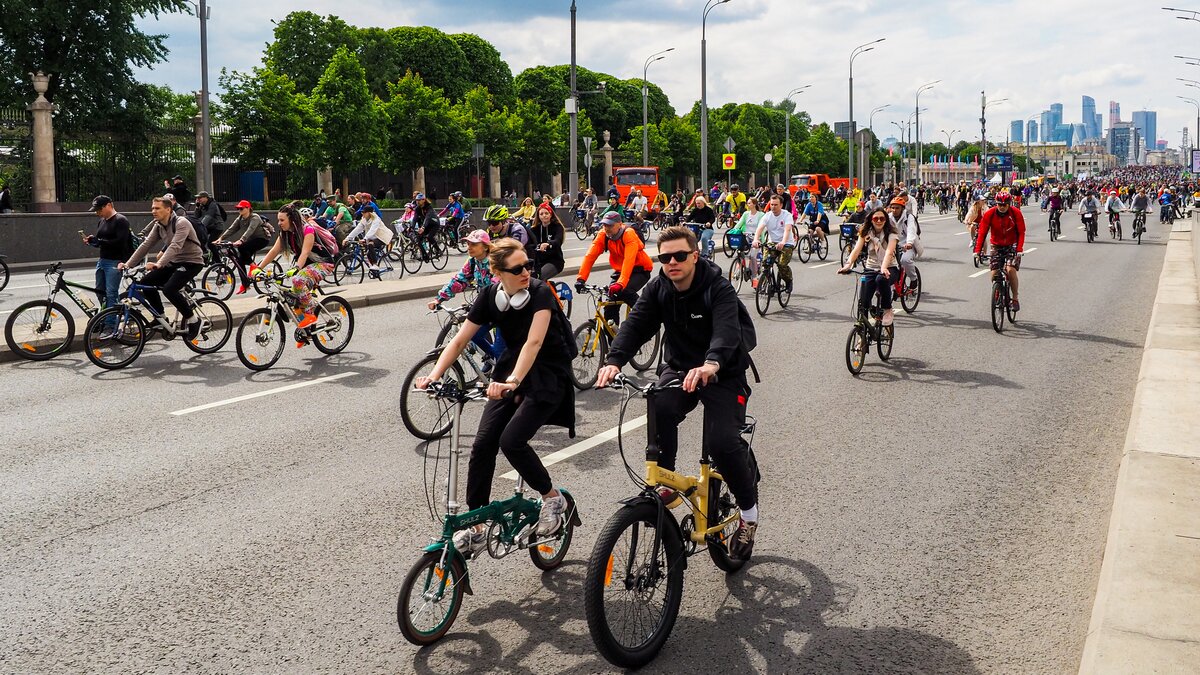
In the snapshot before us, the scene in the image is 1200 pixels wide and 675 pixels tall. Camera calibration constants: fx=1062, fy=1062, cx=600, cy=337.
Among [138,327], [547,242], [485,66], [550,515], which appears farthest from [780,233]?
[485,66]

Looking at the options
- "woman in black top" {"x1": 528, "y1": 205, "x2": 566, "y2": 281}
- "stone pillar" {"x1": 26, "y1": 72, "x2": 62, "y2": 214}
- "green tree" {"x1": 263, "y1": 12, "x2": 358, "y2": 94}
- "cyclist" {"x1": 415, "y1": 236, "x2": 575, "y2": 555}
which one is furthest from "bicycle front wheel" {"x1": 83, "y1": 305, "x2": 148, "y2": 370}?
"green tree" {"x1": 263, "y1": 12, "x2": 358, "y2": 94}

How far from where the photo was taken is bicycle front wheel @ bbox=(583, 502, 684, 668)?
12.6 feet

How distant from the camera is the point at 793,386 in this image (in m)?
9.77

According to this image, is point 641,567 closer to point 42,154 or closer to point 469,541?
point 469,541

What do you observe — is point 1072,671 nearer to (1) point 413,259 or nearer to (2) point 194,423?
(2) point 194,423

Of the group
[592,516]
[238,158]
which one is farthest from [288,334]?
[238,158]

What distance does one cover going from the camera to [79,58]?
3909cm

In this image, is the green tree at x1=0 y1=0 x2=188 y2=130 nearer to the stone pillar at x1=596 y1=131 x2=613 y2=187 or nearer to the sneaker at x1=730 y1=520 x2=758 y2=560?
the sneaker at x1=730 y1=520 x2=758 y2=560

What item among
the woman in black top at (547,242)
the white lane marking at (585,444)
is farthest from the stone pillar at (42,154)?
the white lane marking at (585,444)

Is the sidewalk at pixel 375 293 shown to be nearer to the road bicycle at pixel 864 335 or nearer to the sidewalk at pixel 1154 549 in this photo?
the road bicycle at pixel 864 335

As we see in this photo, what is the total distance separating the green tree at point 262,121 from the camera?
1432 inches

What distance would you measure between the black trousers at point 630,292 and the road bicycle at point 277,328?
3.30 meters

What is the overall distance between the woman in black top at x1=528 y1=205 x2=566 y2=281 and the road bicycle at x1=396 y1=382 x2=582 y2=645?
20.0ft

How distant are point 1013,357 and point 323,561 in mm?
8482
